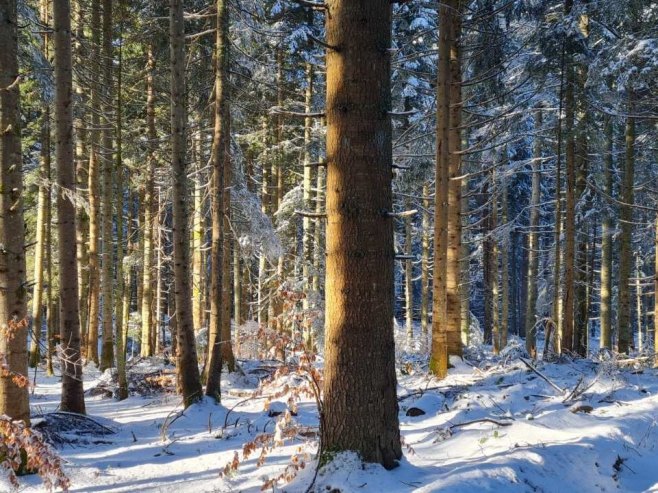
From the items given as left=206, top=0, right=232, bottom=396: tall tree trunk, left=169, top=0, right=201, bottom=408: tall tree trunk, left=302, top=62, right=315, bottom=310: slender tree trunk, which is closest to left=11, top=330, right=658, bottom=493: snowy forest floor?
left=169, top=0, right=201, bottom=408: tall tree trunk

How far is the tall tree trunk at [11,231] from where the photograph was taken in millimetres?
5270

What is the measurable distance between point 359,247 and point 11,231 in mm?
3926

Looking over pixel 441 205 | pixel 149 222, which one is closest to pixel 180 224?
pixel 441 205

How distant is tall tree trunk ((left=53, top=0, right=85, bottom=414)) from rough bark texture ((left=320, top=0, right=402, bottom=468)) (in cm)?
504

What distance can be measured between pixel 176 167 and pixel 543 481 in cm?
723

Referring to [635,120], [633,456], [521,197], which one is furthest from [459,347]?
[521,197]

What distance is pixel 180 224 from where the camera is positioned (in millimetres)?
8797

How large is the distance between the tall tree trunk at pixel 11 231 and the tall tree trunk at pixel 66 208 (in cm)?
181

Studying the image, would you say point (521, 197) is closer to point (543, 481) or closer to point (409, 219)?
point (409, 219)

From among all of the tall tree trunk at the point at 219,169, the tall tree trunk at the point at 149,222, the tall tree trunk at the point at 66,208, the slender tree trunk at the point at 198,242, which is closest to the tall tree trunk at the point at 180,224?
the tall tree trunk at the point at 219,169

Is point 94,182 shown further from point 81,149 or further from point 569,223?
point 569,223

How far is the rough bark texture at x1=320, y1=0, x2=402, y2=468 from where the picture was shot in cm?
381

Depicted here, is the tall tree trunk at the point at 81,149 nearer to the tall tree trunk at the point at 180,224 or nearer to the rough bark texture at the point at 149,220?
the rough bark texture at the point at 149,220

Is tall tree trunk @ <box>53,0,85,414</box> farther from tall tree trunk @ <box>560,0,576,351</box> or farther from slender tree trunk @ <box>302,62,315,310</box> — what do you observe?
tall tree trunk @ <box>560,0,576,351</box>
